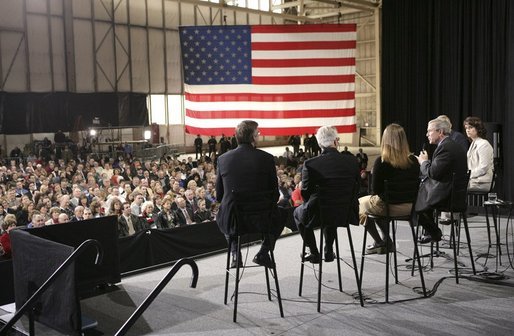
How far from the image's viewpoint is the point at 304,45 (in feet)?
39.1

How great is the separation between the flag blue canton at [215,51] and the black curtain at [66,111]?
1296 cm

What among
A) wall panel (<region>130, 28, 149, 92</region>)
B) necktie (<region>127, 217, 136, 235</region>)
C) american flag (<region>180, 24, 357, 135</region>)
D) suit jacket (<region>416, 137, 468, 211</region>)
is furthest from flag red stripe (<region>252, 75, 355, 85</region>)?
wall panel (<region>130, 28, 149, 92</region>)

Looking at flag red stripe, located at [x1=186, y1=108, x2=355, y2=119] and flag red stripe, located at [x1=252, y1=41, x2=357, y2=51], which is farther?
flag red stripe, located at [x1=186, y1=108, x2=355, y2=119]

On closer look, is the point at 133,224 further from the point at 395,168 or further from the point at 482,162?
the point at 482,162

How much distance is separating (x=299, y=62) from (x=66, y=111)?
14.6m

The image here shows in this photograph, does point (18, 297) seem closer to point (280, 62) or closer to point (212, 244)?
point (212, 244)

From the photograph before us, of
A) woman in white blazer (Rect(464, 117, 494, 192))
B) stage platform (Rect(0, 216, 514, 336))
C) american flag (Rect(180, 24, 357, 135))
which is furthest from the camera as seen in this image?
american flag (Rect(180, 24, 357, 135))

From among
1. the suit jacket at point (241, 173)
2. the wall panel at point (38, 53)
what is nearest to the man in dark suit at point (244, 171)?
the suit jacket at point (241, 173)

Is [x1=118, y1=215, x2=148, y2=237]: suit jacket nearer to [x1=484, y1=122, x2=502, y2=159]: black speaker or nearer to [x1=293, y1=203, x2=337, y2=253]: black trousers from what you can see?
[x1=293, y1=203, x2=337, y2=253]: black trousers

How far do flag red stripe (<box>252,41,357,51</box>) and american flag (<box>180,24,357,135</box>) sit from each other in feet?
0.07

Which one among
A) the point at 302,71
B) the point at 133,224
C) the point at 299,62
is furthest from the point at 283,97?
the point at 133,224

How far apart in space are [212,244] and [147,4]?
71.4ft

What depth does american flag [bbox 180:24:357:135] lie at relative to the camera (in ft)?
39.0

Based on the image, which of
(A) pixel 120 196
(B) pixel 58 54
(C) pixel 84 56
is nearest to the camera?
(A) pixel 120 196
